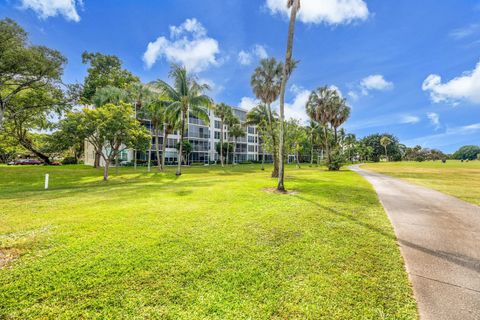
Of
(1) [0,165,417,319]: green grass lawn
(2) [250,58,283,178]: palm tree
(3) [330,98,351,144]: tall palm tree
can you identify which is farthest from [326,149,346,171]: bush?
(1) [0,165,417,319]: green grass lawn

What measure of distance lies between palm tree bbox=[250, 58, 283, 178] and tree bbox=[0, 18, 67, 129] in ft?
64.2

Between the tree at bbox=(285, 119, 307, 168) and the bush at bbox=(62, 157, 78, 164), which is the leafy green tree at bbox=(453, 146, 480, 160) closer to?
the tree at bbox=(285, 119, 307, 168)

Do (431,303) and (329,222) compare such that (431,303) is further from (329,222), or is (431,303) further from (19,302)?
(19,302)

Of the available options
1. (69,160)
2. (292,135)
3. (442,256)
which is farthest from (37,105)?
(442,256)

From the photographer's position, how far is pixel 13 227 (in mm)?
5641

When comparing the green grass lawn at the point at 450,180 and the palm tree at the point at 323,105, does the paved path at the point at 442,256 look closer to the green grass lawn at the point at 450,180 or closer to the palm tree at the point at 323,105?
the green grass lawn at the point at 450,180

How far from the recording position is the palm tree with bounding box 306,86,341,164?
33.8 metres

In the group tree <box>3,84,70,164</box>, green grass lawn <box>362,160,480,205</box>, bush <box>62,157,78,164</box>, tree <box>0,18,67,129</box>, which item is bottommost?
green grass lawn <box>362,160,480,205</box>

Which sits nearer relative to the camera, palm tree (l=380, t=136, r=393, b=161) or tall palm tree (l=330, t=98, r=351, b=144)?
tall palm tree (l=330, t=98, r=351, b=144)

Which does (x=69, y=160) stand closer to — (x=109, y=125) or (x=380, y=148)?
(x=109, y=125)

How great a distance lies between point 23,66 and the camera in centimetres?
1733

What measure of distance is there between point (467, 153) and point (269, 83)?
186620 mm

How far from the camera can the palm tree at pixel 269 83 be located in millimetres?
21644

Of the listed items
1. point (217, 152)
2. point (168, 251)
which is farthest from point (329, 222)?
point (217, 152)
